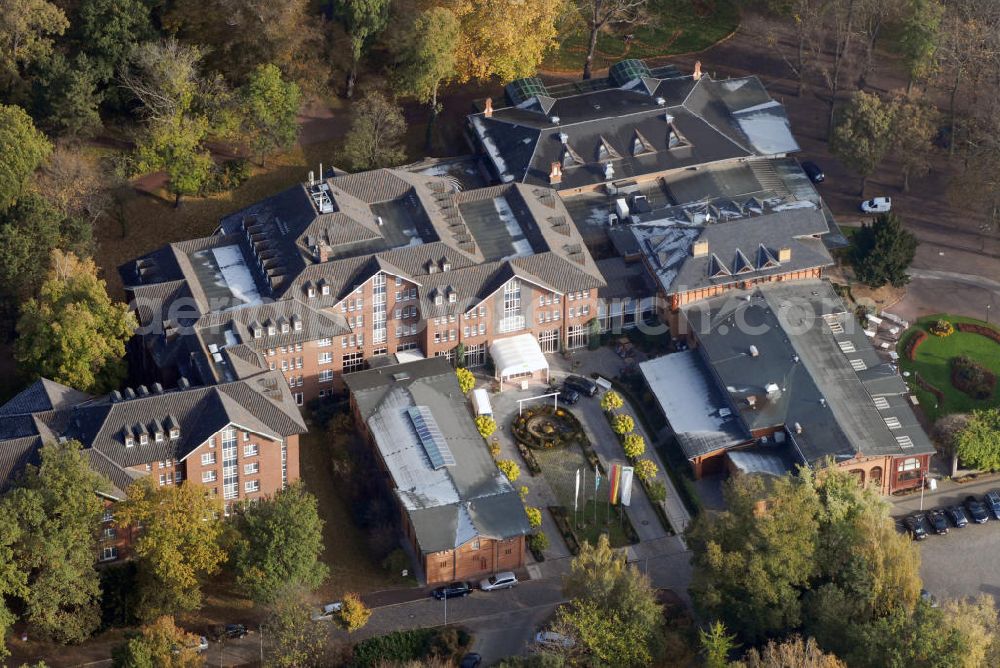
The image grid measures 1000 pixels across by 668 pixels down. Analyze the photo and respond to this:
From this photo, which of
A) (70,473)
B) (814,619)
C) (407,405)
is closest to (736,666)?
(814,619)

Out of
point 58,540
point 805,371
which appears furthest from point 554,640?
point 58,540

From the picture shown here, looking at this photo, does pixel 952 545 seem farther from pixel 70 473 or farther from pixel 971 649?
pixel 70 473

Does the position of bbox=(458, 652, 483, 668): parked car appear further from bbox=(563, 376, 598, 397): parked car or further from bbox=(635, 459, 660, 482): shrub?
bbox=(563, 376, 598, 397): parked car

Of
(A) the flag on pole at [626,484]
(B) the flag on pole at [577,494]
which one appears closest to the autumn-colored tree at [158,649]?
(B) the flag on pole at [577,494]

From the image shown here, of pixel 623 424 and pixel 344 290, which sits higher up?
pixel 344 290

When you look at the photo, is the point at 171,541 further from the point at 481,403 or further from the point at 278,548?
the point at 481,403

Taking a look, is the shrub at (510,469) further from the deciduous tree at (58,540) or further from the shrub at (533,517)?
the deciduous tree at (58,540)
